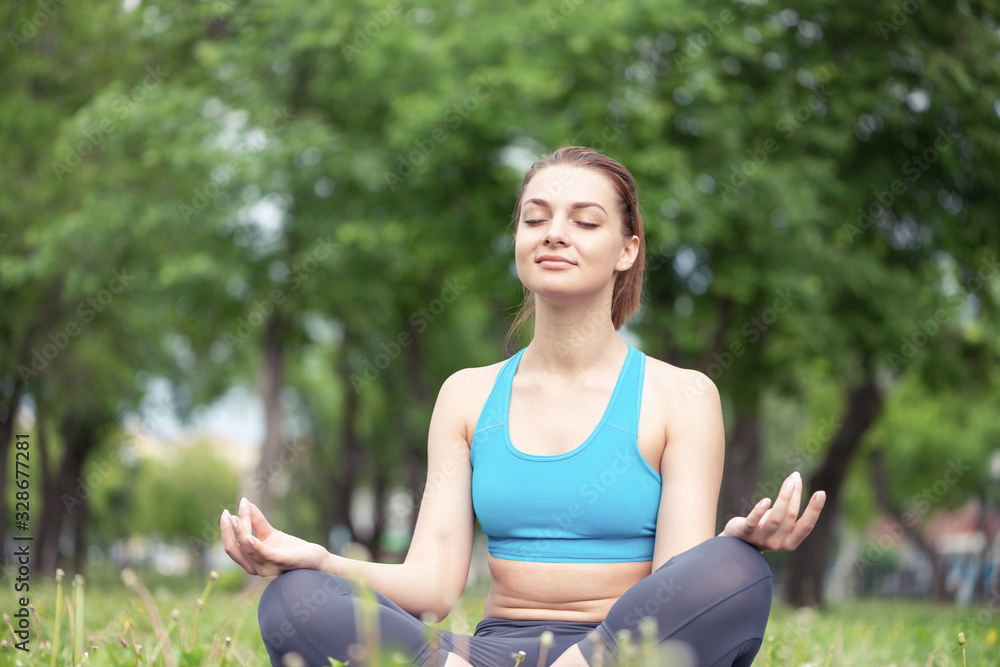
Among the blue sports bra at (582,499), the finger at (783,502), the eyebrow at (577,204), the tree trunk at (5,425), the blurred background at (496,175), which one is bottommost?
the tree trunk at (5,425)

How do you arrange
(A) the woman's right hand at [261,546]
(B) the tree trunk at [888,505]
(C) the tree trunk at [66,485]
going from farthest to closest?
(B) the tree trunk at [888,505] < (C) the tree trunk at [66,485] < (A) the woman's right hand at [261,546]

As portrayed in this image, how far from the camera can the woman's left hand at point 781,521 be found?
7.28 ft

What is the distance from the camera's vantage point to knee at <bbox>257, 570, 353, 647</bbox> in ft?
7.89

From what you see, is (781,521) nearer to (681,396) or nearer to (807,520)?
(807,520)

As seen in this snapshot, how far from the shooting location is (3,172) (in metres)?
14.4

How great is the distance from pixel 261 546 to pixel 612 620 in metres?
0.85

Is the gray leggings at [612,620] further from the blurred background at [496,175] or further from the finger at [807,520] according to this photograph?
the blurred background at [496,175]

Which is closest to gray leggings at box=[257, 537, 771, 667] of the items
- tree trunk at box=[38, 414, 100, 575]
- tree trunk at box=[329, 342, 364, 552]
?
tree trunk at box=[38, 414, 100, 575]

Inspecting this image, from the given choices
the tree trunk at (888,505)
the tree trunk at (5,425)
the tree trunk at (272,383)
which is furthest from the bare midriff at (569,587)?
the tree trunk at (888,505)

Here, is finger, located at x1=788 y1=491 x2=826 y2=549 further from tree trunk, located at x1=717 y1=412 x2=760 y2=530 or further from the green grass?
tree trunk, located at x1=717 y1=412 x2=760 y2=530

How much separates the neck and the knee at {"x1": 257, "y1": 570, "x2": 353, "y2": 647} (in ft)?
3.08

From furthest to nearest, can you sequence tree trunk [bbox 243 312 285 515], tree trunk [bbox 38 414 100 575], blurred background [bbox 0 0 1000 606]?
1. tree trunk [bbox 38 414 100 575]
2. tree trunk [bbox 243 312 285 515]
3. blurred background [bbox 0 0 1000 606]

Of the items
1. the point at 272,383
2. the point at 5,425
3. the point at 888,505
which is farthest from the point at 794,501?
the point at 888,505

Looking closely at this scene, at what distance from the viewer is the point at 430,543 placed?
2865mm
